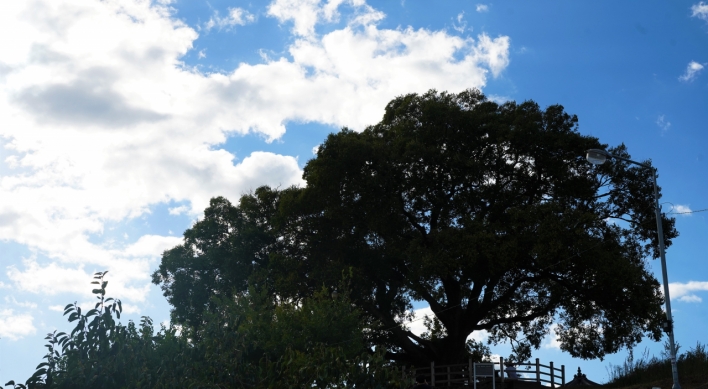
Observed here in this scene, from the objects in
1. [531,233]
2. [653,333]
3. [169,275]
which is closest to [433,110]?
[531,233]

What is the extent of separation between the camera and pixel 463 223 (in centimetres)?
3828

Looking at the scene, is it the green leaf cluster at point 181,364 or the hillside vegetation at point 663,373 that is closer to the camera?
the green leaf cluster at point 181,364

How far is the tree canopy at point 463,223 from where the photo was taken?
36969 millimetres

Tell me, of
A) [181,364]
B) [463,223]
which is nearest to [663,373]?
[463,223]

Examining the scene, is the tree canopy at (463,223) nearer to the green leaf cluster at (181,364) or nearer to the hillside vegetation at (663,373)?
the hillside vegetation at (663,373)

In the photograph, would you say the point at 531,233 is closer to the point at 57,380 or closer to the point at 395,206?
the point at 395,206

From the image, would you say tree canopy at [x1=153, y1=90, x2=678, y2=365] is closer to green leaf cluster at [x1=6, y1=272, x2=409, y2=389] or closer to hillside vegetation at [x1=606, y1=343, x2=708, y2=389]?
hillside vegetation at [x1=606, y1=343, x2=708, y2=389]

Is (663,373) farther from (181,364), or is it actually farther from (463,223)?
(181,364)

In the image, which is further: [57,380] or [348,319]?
[348,319]

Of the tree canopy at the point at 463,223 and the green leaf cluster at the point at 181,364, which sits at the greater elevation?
the tree canopy at the point at 463,223

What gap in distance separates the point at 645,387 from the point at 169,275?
3130 cm

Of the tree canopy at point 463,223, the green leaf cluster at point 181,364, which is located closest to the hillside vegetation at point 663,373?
the tree canopy at point 463,223

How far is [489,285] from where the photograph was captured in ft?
131

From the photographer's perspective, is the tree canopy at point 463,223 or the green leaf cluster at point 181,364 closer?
the green leaf cluster at point 181,364
